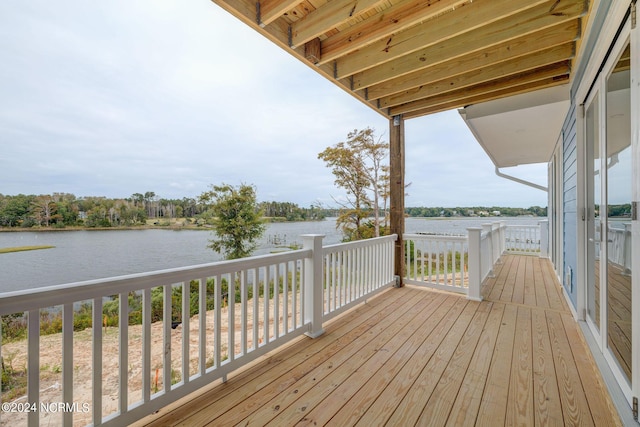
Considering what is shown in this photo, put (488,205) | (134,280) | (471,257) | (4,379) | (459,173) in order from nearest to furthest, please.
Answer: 1. (134,280)
2. (4,379)
3. (471,257)
4. (488,205)
5. (459,173)

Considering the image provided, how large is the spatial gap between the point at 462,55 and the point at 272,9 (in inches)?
71.3

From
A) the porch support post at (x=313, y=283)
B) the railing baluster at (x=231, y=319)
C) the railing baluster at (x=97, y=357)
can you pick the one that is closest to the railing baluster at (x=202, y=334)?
the railing baluster at (x=231, y=319)

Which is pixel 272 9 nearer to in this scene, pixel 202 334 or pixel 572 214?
pixel 202 334

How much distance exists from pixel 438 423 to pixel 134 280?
1.85 m

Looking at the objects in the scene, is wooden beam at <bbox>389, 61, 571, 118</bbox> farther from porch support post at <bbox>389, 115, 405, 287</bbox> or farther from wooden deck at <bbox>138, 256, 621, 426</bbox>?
wooden deck at <bbox>138, 256, 621, 426</bbox>

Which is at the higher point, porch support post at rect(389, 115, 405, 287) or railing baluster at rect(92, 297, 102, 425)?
porch support post at rect(389, 115, 405, 287)

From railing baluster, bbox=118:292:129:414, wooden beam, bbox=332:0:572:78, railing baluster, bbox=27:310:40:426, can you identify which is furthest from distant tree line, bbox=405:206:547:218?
railing baluster, bbox=27:310:40:426

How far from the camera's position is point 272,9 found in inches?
80.4

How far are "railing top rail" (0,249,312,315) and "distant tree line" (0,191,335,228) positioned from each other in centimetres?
106

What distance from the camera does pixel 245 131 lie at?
356 inches

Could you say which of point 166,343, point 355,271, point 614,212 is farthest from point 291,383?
point 614,212

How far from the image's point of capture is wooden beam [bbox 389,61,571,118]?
3016mm

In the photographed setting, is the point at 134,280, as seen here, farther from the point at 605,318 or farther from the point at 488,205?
the point at 488,205

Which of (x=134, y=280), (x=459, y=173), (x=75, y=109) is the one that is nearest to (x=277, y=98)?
(x=75, y=109)
